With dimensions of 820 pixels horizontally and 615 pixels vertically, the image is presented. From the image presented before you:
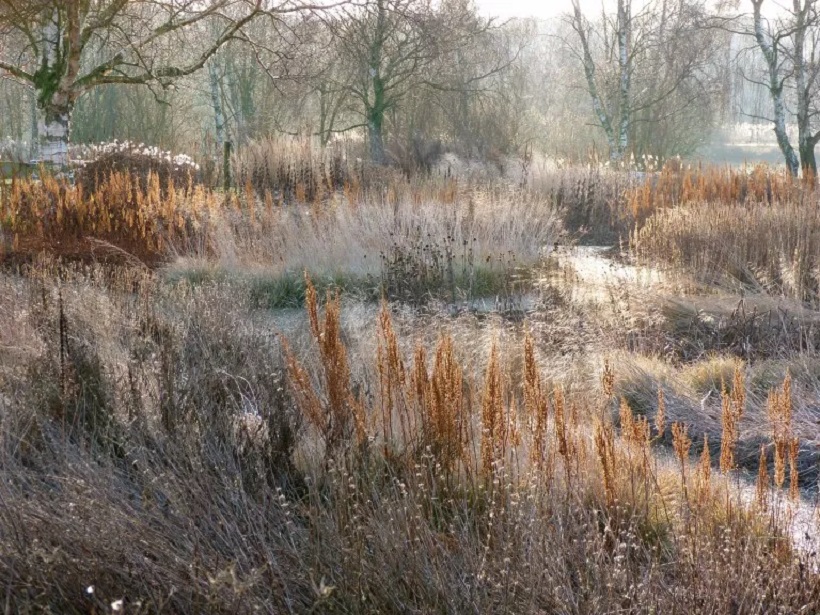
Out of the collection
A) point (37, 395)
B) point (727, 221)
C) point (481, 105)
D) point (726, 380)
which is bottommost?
point (726, 380)

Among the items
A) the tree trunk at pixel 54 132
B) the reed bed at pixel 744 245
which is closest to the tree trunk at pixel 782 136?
the reed bed at pixel 744 245

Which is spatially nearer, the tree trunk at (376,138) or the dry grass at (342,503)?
the dry grass at (342,503)

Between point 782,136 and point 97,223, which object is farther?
point 782,136

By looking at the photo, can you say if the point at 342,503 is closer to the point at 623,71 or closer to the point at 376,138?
the point at 376,138

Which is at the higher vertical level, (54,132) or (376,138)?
(376,138)

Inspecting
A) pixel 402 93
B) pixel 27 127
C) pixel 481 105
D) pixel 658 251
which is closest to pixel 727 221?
pixel 658 251

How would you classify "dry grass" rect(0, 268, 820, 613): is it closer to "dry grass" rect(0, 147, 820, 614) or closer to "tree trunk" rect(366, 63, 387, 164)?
"dry grass" rect(0, 147, 820, 614)

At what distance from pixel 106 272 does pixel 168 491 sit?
5.29 metres

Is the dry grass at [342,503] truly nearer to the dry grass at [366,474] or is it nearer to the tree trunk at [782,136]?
the dry grass at [366,474]

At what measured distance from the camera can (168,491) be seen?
261 centimetres

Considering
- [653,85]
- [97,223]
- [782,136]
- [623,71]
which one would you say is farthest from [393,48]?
[97,223]

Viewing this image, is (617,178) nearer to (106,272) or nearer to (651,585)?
(106,272)

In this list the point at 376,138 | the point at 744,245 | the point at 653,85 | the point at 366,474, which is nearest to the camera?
the point at 366,474

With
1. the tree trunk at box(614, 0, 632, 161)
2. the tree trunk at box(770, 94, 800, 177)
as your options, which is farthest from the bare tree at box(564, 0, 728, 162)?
the tree trunk at box(770, 94, 800, 177)
